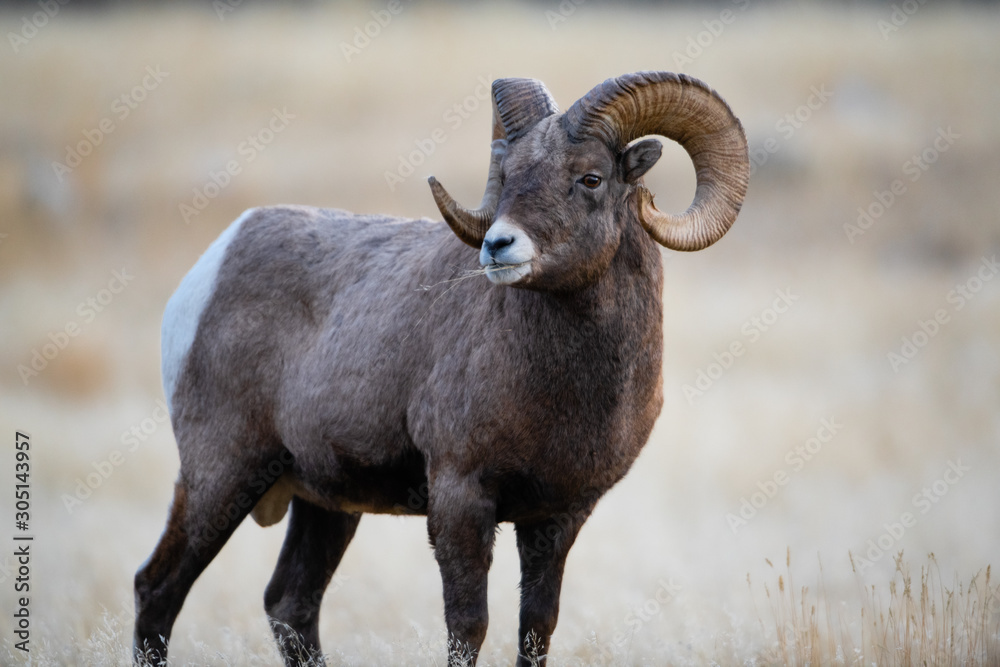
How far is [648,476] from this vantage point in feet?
50.3

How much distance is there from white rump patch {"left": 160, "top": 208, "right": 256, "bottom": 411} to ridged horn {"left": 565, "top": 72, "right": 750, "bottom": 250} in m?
2.79

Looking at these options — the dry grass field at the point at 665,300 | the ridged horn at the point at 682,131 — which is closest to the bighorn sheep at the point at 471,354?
the ridged horn at the point at 682,131

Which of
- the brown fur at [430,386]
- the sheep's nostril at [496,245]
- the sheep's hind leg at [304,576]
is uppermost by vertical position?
the sheep's nostril at [496,245]

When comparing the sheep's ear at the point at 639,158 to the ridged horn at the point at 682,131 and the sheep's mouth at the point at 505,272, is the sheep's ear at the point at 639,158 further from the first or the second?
the sheep's mouth at the point at 505,272

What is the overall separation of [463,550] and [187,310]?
2700 mm

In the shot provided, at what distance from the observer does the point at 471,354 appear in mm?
5965

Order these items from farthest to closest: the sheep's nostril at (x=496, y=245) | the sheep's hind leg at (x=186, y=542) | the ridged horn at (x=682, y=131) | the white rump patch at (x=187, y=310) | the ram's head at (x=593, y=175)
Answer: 1. the white rump patch at (x=187, y=310)
2. the sheep's hind leg at (x=186, y=542)
3. the ridged horn at (x=682, y=131)
4. the ram's head at (x=593, y=175)
5. the sheep's nostril at (x=496, y=245)

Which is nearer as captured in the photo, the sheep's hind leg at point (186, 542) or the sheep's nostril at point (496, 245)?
the sheep's nostril at point (496, 245)

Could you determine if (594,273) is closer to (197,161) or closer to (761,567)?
(761,567)

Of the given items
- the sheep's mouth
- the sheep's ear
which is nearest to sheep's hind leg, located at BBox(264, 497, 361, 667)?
the sheep's mouth

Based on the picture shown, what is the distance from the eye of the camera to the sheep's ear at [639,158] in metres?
5.61

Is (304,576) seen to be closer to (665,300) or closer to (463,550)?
(463,550)

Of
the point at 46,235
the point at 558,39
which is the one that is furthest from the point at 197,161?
the point at 558,39

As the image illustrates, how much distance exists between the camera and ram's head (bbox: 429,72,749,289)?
5.41 meters
